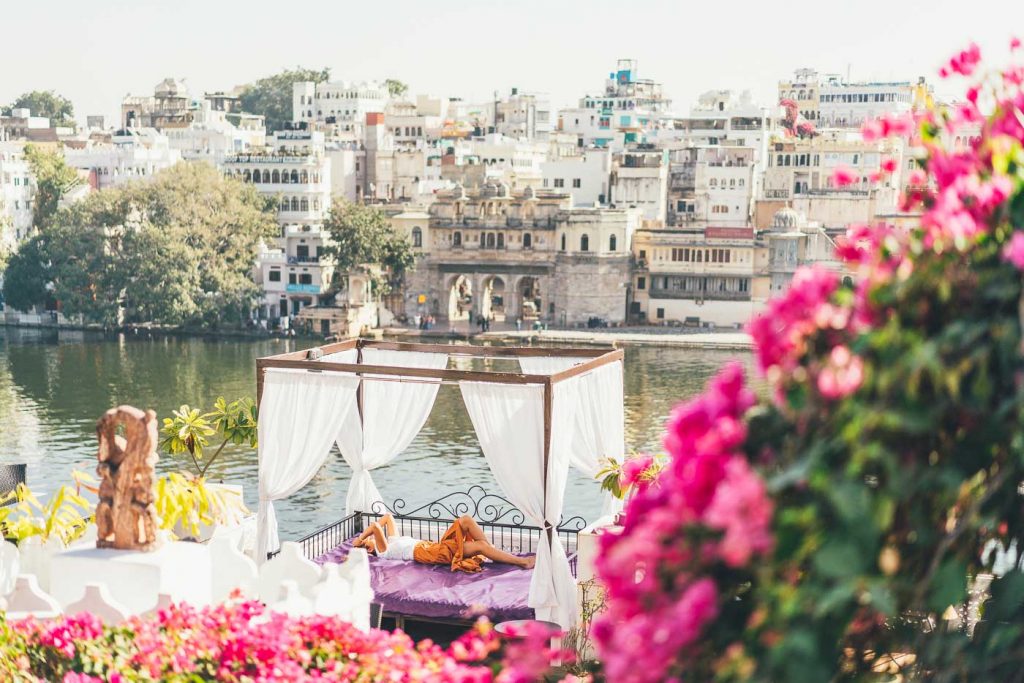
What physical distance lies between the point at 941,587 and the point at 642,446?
20.0 metres

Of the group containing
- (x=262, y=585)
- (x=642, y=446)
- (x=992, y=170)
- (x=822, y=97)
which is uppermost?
(x=822, y=97)

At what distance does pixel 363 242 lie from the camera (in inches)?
1438

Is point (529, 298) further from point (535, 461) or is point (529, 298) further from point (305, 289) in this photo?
point (535, 461)

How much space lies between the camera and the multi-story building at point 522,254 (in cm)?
3775

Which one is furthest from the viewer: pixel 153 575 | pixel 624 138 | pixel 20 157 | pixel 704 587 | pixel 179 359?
pixel 624 138

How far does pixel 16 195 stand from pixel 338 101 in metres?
23.4

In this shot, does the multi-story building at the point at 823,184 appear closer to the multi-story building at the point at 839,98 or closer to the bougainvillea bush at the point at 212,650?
the multi-story building at the point at 839,98

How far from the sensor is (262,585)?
7602 mm

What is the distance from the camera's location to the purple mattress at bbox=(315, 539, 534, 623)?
8.50m

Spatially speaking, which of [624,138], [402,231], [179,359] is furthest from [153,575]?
[624,138]

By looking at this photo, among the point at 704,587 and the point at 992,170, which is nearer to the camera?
the point at 704,587

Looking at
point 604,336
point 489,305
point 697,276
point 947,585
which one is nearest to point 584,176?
point 489,305

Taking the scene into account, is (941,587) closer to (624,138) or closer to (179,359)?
(179,359)

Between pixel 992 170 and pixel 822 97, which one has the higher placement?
pixel 822 97
